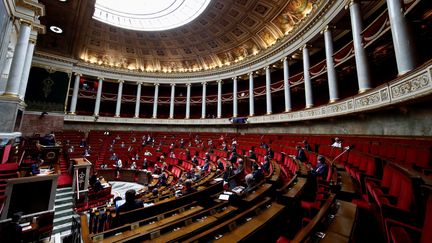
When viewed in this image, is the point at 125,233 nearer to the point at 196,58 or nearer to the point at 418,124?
the point at 418,124

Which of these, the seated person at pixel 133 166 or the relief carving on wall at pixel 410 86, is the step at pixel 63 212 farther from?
the relief carving on wall at pixel 410 86

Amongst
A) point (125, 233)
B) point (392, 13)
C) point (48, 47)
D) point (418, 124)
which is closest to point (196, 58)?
point (48, 47)

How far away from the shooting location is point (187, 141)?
17.8 meters

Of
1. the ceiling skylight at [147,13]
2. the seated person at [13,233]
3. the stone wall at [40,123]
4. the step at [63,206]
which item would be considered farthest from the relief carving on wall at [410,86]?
the stone wall at [40,123]

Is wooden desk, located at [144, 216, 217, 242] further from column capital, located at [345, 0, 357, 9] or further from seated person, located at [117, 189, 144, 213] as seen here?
column capital, located at [345, 0, 357, 9]

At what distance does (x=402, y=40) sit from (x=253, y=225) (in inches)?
301

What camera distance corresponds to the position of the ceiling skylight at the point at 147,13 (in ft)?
62.0

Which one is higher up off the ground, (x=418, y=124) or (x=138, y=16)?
(x=138, y=16)

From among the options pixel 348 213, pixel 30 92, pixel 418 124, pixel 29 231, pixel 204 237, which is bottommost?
pixel 29 231

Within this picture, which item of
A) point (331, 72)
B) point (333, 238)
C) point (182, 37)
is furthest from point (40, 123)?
point (331, 72)

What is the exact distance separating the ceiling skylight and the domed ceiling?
854 mm

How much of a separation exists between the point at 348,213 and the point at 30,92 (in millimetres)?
23809

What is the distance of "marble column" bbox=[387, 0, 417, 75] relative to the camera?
5711 mm

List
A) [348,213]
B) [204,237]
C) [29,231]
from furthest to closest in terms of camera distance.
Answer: [29,231], [348,213], [204,237]
